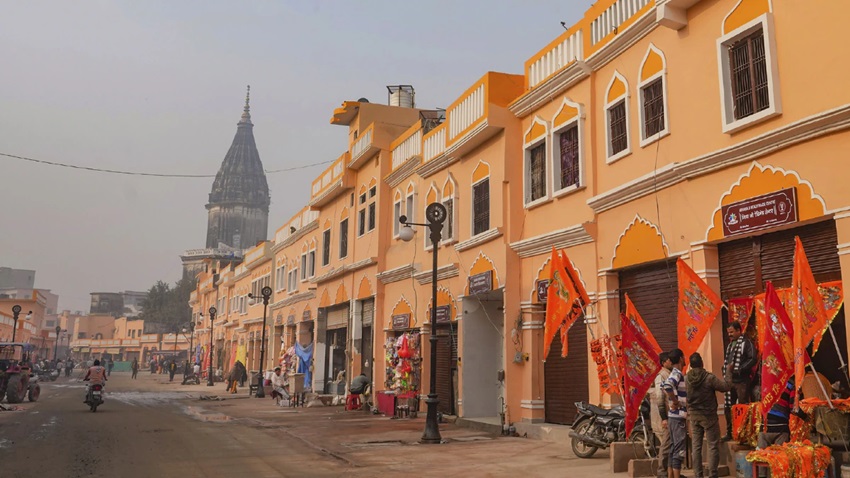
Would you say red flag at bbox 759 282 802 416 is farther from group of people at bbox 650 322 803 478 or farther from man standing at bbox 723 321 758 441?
man standing at bbox 723 321 758 441

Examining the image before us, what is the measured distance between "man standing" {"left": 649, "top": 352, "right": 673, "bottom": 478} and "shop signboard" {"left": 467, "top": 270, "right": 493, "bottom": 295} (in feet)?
21.7

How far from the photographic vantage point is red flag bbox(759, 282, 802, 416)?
810 cm

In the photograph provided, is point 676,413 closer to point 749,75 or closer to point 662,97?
point 749,75

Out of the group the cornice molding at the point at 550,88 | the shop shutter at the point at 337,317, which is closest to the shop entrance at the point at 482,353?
the cornice molding at the point at 550,88

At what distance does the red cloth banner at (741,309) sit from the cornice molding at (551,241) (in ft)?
11.8

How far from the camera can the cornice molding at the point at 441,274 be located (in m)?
18.8

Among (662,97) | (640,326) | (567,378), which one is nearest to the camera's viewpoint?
(640,326)

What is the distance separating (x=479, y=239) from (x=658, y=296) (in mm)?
5934

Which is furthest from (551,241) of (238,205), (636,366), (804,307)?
(238,205)

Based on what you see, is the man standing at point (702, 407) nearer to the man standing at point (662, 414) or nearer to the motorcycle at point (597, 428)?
the man standing at point (662, 414)

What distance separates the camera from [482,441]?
1399cm

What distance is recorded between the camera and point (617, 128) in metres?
12.9

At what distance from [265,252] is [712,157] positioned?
35270 mm

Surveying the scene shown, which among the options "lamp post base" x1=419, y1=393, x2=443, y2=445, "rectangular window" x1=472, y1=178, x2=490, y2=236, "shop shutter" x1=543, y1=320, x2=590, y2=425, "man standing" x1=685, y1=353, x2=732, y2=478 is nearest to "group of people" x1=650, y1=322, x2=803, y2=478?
"man standing" x1=685, y1=353, x2=732, y2=478
